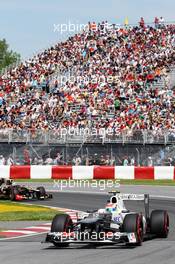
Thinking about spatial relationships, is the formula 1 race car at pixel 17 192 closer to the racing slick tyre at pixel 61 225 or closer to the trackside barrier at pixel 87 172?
the trackside barrier at pixel 87 172

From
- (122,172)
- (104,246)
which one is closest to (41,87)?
(122,172)

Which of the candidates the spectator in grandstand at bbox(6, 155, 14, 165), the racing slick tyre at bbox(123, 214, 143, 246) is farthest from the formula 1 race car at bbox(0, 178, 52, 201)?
the racing slick tyre at bbox(123, 214, 143, 246)

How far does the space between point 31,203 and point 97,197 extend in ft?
8.46

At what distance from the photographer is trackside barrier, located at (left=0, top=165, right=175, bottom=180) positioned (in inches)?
1161

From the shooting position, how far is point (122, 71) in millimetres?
40781

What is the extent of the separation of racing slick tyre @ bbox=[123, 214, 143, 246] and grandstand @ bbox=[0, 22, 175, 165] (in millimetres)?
19888

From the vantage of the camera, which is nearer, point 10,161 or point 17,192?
point 17,192

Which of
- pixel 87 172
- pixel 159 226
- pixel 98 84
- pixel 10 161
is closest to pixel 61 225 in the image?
pixel 159 226

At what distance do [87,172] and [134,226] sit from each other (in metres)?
18.2

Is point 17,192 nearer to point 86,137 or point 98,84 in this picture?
point 86,137

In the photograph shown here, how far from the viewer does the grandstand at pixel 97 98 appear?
3294cm

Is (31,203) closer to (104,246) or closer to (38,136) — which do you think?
(104,246)

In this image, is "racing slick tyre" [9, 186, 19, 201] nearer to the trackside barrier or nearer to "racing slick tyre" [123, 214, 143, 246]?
the trackside barrier

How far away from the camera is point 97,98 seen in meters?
39.0
